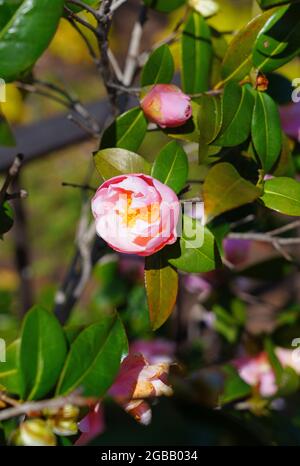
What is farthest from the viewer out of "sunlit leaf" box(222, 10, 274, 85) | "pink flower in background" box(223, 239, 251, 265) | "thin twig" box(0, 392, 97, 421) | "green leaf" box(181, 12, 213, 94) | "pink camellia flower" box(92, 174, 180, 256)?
"pink flower in background" box(223, 239, 251, 265)

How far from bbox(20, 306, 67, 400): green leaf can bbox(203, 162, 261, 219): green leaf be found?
0.21m

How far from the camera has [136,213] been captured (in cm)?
61

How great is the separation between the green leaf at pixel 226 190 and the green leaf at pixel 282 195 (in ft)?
0.10

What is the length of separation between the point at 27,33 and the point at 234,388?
61cm

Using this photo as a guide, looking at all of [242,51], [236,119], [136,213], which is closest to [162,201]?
[136,213]

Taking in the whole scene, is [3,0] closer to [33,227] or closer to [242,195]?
[242,195]

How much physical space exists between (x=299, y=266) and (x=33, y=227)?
2463mm

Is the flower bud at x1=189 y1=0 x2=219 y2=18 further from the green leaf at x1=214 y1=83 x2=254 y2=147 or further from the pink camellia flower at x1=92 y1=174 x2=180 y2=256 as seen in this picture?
the pink camellia flower at x1=92 y1=174 x2=180 y2=256

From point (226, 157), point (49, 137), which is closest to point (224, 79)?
point (226, 157)

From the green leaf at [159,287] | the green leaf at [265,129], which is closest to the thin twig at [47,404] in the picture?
the green leaf at [159,287]

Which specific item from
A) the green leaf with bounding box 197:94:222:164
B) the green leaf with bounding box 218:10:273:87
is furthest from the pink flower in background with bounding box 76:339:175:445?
the green leaf with bounding box 218:10:273:87

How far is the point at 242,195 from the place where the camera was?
65 centimetres

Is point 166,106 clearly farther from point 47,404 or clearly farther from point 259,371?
point 259,371

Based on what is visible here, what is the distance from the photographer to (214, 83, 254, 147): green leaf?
66 cm
